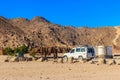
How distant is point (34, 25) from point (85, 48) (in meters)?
104

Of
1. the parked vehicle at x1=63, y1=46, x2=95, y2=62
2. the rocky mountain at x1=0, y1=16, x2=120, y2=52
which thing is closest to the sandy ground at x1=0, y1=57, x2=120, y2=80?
the parked vehicle at x1=63, y1=46, x2=95, y2=62

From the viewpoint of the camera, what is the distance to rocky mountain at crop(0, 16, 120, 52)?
379 ft

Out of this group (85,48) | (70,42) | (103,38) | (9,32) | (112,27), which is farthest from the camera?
(112,27)

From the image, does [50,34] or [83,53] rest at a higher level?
[50,34]

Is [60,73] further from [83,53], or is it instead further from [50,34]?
[50,34]

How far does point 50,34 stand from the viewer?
431 feet

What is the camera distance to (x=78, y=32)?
486 ft

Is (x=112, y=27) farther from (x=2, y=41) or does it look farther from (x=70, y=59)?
(x=70, y=59)

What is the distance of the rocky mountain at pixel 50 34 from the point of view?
115438 mm

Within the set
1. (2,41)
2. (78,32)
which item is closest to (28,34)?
(2,41)

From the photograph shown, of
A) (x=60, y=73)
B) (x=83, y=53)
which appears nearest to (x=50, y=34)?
(x=83, y=53)

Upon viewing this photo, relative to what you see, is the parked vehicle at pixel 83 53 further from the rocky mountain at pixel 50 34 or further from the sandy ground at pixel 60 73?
the rocky mountain at pixel 50 34

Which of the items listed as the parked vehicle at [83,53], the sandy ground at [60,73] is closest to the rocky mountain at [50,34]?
the parked vehicle at [83,53]

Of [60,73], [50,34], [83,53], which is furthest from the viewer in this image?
[50,34]
